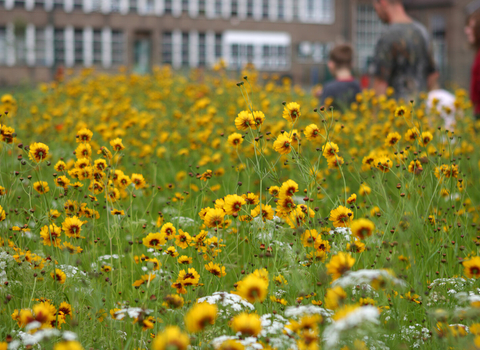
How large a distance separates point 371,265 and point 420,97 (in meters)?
2.90

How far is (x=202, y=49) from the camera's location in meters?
29.4

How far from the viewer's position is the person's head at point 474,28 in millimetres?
4211

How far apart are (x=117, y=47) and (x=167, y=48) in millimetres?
2806

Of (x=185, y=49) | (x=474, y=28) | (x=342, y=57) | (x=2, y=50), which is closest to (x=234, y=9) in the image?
(x=185, y=49)

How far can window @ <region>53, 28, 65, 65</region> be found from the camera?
86.0 ft

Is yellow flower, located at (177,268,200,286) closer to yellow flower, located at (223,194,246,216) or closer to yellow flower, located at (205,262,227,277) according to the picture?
yellow flower, located at (205,262,227,277)

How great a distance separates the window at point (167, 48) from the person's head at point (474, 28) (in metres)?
25.7

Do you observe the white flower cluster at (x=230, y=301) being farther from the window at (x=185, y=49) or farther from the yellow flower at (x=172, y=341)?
the window at (x=185, y=49)

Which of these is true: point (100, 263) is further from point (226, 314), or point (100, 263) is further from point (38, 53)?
point (38, 53)

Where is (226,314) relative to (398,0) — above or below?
below

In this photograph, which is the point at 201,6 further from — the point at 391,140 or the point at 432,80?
the point at 391,140

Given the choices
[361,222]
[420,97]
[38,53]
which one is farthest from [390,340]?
[38,53]

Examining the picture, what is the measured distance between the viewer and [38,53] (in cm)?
2694

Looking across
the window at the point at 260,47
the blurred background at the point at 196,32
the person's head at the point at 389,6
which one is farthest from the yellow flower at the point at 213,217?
the window at the point at 260,47
